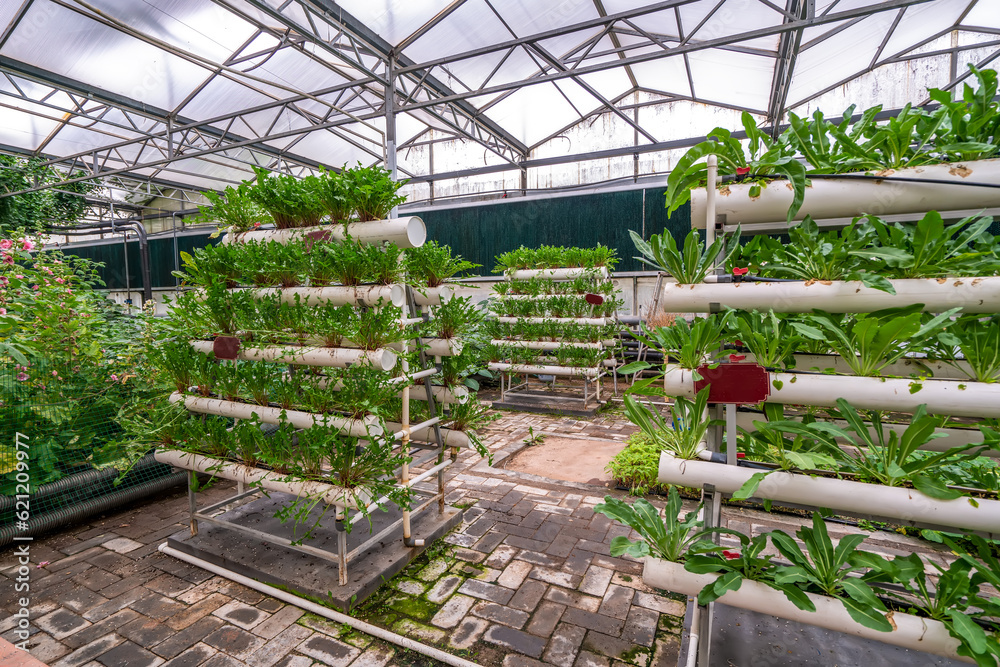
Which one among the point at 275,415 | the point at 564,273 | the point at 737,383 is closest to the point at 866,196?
the point at 737,383

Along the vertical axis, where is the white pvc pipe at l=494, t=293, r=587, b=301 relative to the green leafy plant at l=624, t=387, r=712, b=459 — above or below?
above

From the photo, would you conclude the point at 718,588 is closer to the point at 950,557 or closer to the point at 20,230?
the point at 950,557

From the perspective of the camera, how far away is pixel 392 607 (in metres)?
2.31

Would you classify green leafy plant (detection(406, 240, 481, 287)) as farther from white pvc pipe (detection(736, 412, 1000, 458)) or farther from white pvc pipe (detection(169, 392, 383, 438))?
white pvc pipe (detection(736, 412, 1000, 458))

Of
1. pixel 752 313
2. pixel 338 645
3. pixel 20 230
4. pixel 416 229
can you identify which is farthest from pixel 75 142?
pixel 752 313

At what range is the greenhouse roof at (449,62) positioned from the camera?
603 centimetres

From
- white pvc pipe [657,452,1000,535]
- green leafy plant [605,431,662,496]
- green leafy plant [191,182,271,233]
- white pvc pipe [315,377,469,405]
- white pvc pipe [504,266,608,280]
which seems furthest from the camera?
white pvc pipe [504,266,608,280]

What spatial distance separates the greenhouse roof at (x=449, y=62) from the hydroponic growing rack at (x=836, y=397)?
198 inches

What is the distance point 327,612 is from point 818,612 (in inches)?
80.3

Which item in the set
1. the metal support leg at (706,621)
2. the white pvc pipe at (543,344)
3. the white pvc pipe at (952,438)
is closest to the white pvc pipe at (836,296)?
the white pvc pipe at (952,438)

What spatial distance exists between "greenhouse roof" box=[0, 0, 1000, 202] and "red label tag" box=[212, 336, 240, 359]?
15.4ft

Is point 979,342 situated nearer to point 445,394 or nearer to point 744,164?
point 744,164

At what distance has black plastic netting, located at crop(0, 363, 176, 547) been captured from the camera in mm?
2934

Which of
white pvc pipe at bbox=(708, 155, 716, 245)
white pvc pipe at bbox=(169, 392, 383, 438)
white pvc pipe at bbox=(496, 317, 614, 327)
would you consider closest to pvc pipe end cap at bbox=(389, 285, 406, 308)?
white pvc pipe at bbox=(169, 392, 383, 438)
